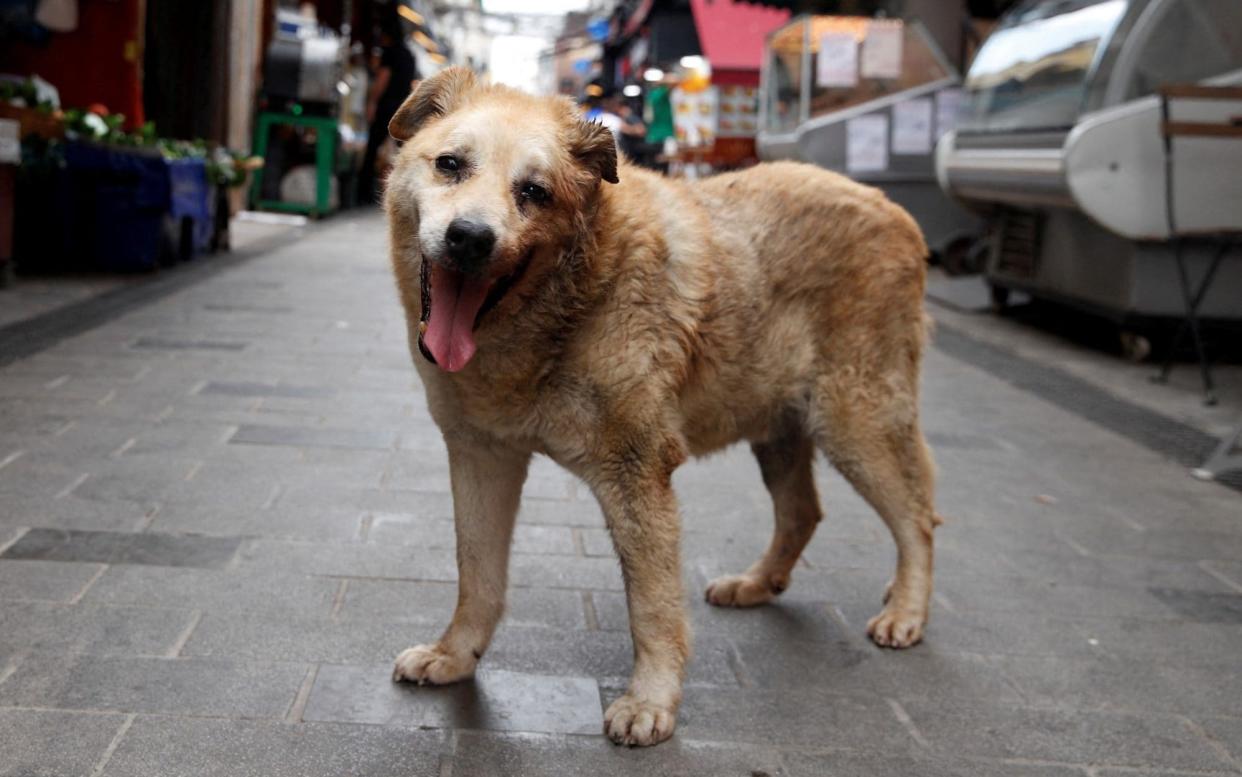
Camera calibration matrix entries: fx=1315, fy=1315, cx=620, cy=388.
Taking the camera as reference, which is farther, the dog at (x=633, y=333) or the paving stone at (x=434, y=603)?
the paving stone at (x=434, y=603)

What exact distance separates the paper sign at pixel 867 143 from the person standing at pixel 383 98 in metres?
8.93

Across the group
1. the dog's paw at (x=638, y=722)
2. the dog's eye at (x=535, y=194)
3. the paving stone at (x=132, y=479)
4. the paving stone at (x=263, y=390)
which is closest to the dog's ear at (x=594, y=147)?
the dog's eye at (x=535, y=194)

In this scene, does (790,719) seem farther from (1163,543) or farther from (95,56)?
(95,56)

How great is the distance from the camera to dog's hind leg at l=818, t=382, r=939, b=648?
3805 millimetres

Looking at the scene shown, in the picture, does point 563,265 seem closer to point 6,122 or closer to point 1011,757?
point 1011,757

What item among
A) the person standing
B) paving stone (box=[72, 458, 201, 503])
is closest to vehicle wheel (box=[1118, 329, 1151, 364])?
paving stone (box=[72, 458, 201, 503])

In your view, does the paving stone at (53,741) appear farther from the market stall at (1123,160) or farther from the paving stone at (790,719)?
the market stall at (1123,160)

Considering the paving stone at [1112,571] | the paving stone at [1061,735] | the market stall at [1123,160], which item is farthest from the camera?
the market stall at [1123,160]

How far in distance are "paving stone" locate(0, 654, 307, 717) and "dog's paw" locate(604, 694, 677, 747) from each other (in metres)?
0.78

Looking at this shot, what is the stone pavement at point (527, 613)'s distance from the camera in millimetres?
3053

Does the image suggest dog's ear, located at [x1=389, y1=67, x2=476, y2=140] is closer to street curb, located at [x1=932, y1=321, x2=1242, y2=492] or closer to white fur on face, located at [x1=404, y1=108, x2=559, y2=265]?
white fur on face, located at [x1=404, y1=108, x2=559, y2=265]

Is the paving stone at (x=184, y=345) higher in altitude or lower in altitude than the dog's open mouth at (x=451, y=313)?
lower

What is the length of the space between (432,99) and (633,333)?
0.73m

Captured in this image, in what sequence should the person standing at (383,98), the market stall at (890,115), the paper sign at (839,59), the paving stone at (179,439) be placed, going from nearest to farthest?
the paving stone at (179,439) < the market stall at (890,115) < the paper sign at (839,59) < the person standing at (383,98)
